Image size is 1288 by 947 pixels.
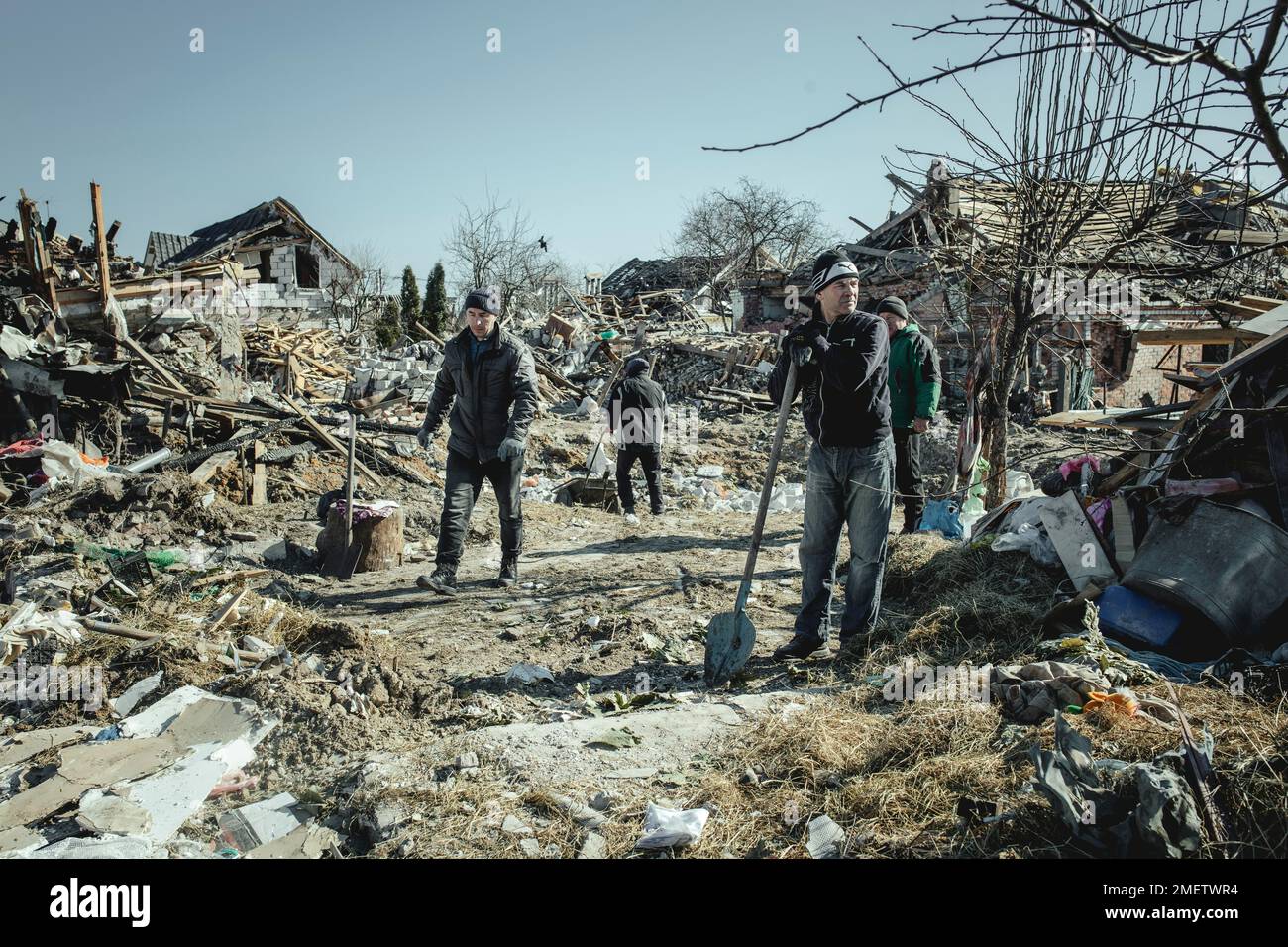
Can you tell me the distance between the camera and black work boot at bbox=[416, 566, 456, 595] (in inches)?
220

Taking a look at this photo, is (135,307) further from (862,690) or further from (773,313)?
(773,313)

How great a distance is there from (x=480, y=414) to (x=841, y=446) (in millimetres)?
2612

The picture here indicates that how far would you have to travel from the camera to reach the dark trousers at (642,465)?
8539 mm

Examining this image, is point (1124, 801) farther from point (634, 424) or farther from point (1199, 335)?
point (634, 424)

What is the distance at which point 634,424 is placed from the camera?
334 inches

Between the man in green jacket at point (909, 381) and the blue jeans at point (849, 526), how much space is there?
1978 mm

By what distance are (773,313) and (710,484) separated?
620 inches

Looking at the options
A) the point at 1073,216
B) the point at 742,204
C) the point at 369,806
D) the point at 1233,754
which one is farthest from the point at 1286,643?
the point at 742,204

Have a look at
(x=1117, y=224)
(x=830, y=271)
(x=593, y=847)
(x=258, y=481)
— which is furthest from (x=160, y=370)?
(x=1117, y=224)

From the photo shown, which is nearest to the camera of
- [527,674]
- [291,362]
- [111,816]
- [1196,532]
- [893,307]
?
[111,816]

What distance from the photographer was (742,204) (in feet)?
112

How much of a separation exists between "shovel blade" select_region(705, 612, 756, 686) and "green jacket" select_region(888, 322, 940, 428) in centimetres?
256

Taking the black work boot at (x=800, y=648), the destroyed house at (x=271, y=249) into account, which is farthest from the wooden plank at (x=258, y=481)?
the destroyed house at (x=271, y=249)
